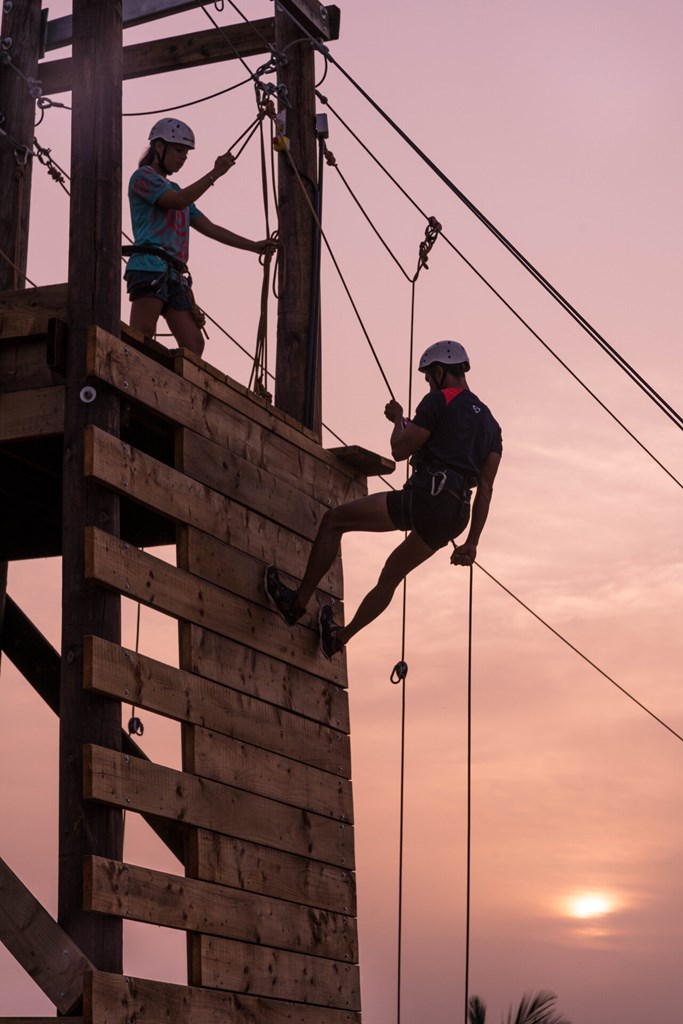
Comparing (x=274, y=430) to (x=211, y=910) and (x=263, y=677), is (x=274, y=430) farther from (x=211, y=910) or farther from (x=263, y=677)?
(x=211, y=910)

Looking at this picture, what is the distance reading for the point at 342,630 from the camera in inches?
428

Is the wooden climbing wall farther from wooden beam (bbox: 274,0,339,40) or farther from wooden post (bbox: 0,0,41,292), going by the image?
wooden beam (bbox: 274,0,339,40)

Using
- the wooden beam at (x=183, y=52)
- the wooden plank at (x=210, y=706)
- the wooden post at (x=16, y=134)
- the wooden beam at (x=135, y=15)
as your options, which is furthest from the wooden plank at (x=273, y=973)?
the wooden beam at (x=135, y=15)

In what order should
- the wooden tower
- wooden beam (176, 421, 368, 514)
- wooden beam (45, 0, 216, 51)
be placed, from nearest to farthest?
1. the wooden tower
2. wooden beam (176, 421, 368, 514)
3. wooden beam (45, 0, 216, 51)

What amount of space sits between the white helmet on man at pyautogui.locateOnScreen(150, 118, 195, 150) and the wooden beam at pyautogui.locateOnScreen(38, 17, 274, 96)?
7.63 feet

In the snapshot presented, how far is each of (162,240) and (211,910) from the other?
13.7ft

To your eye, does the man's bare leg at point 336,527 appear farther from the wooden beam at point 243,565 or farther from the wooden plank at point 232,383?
the wooden plank at point 232,383

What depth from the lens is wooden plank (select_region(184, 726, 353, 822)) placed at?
9.19m

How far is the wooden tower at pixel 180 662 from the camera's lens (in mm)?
8250

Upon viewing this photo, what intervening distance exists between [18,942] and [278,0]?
22.9 ft

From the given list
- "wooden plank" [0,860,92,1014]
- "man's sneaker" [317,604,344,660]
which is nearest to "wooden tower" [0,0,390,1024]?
"wooden plank" [0,860,92,1014]

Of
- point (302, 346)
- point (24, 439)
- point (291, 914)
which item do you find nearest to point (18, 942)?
point (291, 914)

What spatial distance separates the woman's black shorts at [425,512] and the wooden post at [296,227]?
1.35 meters

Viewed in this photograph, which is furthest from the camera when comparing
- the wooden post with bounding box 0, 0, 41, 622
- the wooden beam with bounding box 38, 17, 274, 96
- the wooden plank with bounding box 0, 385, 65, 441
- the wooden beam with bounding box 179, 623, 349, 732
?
the wooden beam with bounding box 38, 17, 274, 96
